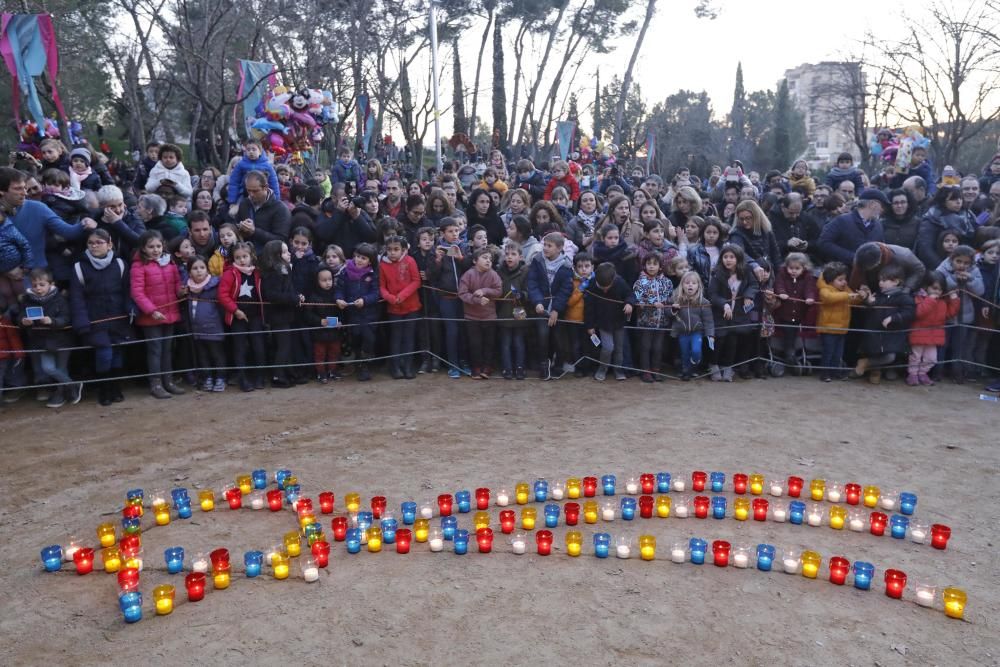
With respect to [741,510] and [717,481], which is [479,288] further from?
[741,510]

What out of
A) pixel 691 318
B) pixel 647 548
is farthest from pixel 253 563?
pixel 691 318

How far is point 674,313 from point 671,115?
45.0 meters

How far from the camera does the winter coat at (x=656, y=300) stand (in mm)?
8836

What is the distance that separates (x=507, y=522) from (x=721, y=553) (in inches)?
51.8

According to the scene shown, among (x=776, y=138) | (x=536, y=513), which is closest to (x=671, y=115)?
(x=776, y=138)

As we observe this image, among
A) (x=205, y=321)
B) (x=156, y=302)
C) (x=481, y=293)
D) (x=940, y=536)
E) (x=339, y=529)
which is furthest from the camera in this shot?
(x=481, y=293)

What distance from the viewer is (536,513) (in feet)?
16.9

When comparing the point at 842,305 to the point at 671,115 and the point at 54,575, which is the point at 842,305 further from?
the point at 671,115

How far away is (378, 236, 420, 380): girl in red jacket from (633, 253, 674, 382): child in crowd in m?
2.61

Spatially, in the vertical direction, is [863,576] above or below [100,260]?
below

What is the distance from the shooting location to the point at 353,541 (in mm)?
4711

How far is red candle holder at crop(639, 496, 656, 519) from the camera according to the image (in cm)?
518

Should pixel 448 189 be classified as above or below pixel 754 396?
above

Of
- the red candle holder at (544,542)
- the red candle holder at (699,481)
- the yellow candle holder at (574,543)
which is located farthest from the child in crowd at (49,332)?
the red candle holder at (699,481)
